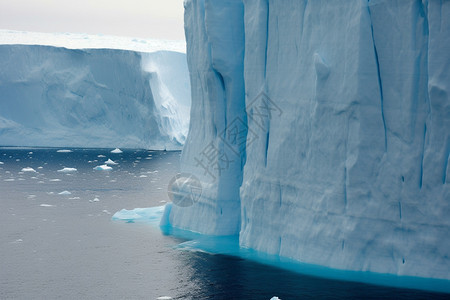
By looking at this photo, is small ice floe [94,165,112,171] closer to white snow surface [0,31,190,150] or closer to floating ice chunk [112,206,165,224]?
white snow surface [0,31,190,150]

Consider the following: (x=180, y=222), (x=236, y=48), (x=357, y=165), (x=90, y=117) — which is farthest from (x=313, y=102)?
(x=90, y=117)

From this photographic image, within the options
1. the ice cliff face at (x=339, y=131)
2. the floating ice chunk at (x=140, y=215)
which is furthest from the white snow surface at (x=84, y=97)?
the ice cliff face at (x=339, y=131)

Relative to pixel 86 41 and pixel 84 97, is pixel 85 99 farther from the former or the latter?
pixel 86 41

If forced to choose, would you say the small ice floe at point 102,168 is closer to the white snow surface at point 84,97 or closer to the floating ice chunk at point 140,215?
the white snow surface at point 84,97

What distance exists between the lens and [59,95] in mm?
29172

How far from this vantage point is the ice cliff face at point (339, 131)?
320 inches

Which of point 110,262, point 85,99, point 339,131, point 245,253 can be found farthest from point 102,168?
point 339,131

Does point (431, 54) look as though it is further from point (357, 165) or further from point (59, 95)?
point (59, 95)

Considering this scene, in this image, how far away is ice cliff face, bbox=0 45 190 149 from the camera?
2859cm

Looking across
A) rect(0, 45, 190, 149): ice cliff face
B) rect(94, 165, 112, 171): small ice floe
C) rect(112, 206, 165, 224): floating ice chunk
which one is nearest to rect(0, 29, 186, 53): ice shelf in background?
rect(0, 45, 190, 149): ice cliff face

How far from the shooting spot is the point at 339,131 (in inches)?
352

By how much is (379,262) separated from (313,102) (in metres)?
2.30

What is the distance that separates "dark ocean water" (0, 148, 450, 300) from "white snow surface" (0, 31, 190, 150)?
37.5 ft

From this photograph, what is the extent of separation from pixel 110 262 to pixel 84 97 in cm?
1975
